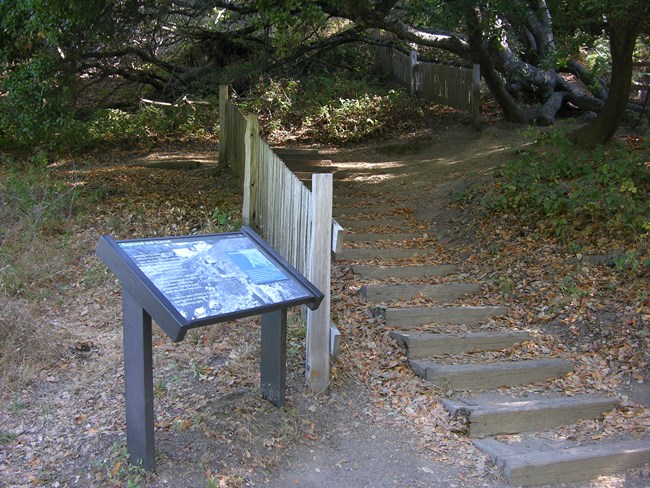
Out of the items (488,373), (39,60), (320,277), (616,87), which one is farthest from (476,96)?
(320,277)

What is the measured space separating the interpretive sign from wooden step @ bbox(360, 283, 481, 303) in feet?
8.41

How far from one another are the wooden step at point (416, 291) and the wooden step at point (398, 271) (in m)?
0.39

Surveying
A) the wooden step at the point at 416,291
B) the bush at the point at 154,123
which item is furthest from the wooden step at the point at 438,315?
the bush at the point at 154,123

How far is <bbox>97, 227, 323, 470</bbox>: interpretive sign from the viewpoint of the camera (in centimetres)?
380

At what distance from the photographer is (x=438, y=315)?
6734 millimetres

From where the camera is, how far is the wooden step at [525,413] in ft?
17.3

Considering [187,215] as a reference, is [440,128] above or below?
above

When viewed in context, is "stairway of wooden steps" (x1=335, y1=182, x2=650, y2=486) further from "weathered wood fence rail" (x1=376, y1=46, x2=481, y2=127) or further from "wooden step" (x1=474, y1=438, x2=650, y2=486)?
"weathered wood fence rail" (x1=376, y1=46, x2=481, y2=127)

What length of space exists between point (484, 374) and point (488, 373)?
0.04 meters

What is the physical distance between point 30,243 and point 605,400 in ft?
A: 21.9

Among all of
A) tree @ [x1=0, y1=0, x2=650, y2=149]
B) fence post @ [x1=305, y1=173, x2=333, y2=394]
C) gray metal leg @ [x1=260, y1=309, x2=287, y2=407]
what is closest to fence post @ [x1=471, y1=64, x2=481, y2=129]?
tree @ [x1=0, y1=0, x2=650, y2=149]

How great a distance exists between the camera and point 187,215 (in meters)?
9.16

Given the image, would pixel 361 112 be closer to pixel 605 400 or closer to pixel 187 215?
pixel 187 215

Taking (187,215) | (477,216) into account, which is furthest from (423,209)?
(187,215)
